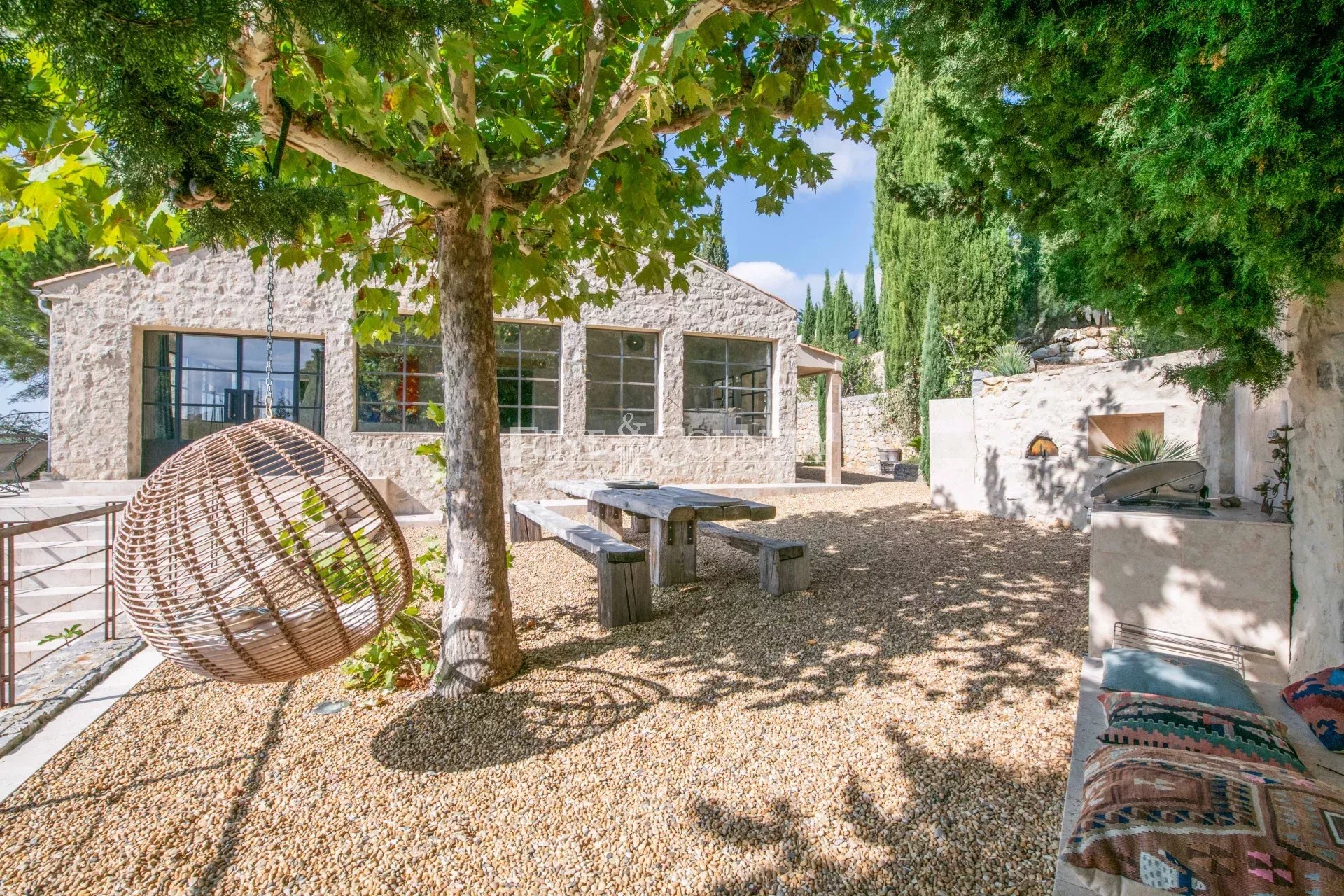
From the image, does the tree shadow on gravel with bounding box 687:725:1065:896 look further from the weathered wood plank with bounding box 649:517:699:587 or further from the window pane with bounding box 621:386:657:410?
the window pane with bounding box 621:386:657:410

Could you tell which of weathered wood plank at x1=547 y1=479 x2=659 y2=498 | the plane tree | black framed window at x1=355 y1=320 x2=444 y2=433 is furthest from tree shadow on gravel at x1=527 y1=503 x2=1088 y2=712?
black framed window at x1=355 y1=320 x2=444 y2=433

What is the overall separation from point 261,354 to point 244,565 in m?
8.99

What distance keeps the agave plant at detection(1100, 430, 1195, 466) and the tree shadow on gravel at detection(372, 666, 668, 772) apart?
5909 mm

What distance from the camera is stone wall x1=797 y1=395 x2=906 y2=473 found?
55.9 feet

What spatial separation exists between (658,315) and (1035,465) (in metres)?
6.42

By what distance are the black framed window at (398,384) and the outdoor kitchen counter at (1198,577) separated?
8885mm

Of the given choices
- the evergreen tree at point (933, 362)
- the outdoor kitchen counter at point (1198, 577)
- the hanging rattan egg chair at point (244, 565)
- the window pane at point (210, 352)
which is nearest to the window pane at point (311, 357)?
the window pane at point (210, 352)

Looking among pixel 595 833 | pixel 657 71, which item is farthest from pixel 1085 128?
pixel 595 833

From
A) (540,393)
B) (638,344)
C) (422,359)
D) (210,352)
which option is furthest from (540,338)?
(210,352)

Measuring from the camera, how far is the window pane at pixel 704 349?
453 inches

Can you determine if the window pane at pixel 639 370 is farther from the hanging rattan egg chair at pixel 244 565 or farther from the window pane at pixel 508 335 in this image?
the hanging rattan egg chair at pixel 244 565

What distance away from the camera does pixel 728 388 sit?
11828mm

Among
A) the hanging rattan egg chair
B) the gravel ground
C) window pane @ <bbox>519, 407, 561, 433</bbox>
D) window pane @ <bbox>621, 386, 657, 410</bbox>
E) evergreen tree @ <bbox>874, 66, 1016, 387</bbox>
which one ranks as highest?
evergreen tree @ <bbox>874, 66, 1016, 387</bbox>

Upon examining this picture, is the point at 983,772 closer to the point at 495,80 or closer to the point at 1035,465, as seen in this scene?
the point at 495,80
